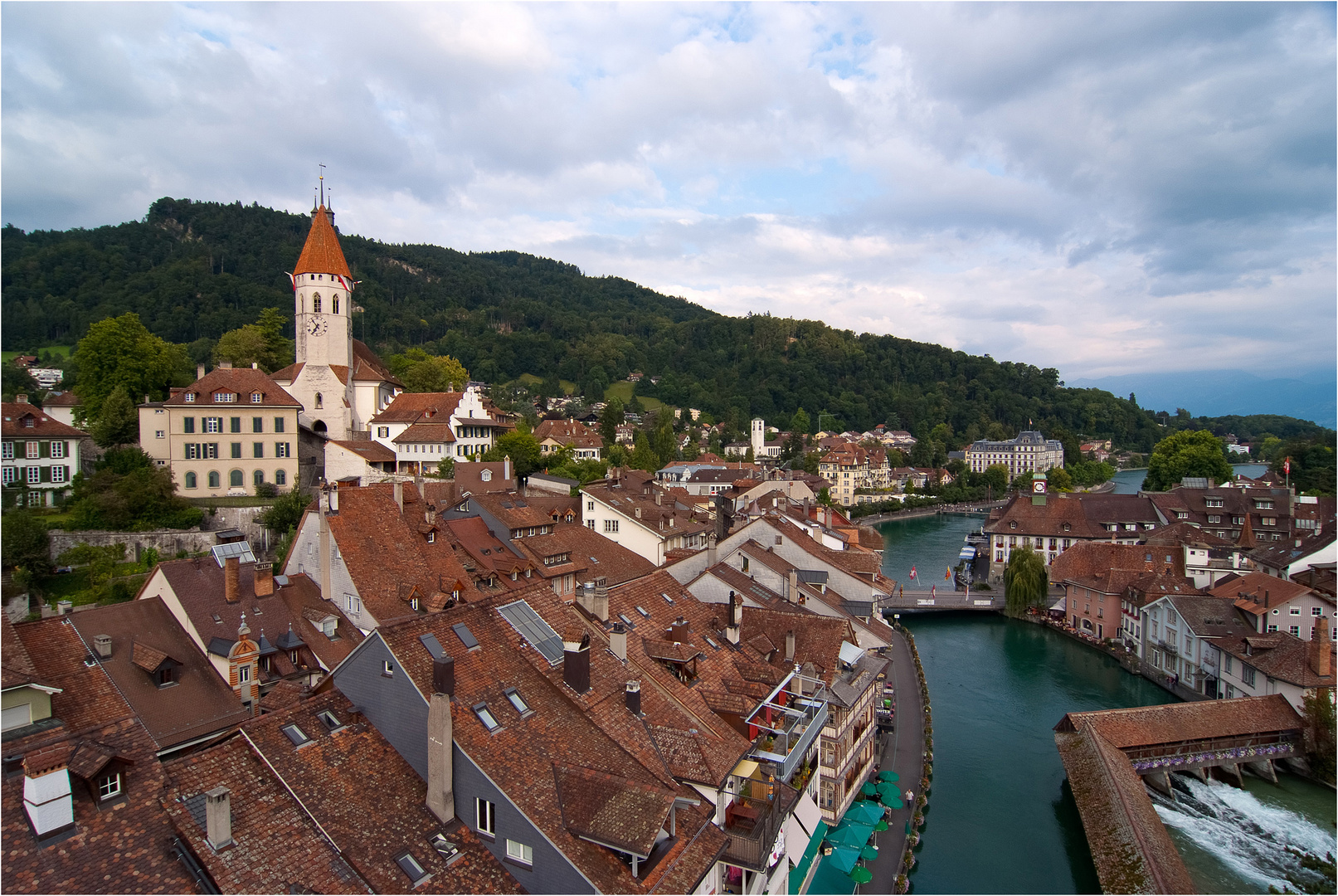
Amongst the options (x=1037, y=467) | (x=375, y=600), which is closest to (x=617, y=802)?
(x=375, y=600)

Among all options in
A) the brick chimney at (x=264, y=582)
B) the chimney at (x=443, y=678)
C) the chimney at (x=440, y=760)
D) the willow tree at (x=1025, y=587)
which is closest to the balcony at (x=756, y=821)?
the chimney at (x=440, y=760)

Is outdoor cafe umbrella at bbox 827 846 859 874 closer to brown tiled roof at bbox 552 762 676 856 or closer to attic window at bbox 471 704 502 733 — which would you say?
brown tiled roof at bbox 552 762 676 856

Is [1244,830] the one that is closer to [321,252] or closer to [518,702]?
[518,702]

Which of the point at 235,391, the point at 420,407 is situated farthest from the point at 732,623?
the point at 420,407

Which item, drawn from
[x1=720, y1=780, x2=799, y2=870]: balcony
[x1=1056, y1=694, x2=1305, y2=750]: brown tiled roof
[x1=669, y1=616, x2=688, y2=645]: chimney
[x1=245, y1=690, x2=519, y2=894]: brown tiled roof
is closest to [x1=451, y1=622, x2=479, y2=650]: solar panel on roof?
[x1=245, y1=690, x2=519, y2=894]: brown tiled roof

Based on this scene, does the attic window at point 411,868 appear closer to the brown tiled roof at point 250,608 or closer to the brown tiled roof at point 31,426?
the brown tiled roof at point 250,608

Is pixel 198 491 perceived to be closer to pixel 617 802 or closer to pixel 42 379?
pixel 617 802
